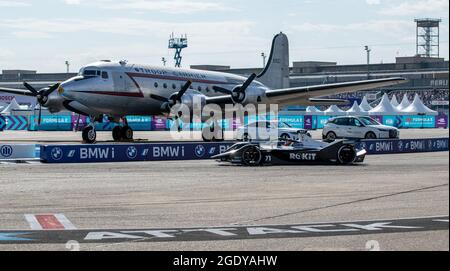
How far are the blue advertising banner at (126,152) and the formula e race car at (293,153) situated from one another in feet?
13.4

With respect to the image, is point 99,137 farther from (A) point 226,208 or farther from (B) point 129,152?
(A) point 226,208

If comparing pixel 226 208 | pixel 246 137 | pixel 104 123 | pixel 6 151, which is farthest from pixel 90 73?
pixel 226 208

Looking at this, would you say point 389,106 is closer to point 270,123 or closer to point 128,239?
point 270,123

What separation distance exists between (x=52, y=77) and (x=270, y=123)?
10504cm

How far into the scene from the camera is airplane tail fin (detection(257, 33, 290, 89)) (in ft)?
189

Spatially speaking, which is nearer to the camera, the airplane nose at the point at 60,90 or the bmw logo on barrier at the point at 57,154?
the bmw logo on barrier at the point at 57,154

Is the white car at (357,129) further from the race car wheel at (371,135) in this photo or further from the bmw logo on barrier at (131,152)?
the bmw logo on barrier at (131,152)

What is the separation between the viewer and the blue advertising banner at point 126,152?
1182 inches

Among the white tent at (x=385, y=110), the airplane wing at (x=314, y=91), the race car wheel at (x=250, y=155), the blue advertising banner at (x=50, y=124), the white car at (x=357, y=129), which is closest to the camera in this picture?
the race car wheel at (x=250, y=155)

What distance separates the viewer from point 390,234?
39.1ft

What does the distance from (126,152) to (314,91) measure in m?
19.1

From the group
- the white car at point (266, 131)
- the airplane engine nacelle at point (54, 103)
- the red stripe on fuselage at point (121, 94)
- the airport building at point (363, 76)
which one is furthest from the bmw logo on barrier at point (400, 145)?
the airport building at point (363, 76)
